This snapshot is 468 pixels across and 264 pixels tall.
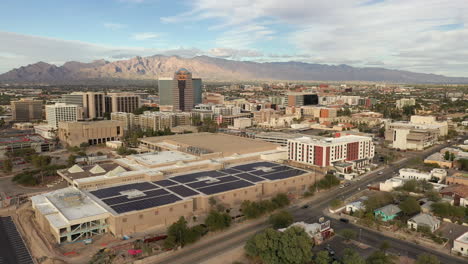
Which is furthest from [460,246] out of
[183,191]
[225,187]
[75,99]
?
[75,99]

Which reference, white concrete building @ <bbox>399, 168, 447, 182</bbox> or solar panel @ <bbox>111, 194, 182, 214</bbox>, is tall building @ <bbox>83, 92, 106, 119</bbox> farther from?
white concrete building @ <bbox>399, 168, 447, 182</bbox>

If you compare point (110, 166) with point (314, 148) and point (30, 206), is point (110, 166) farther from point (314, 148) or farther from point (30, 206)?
point (314, 148)

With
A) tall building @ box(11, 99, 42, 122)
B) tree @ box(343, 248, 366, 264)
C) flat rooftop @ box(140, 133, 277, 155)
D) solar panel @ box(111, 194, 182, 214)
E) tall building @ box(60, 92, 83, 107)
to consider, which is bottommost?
tree @ box(343, 248, 366, 264)

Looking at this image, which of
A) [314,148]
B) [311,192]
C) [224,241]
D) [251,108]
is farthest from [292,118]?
[224,241]

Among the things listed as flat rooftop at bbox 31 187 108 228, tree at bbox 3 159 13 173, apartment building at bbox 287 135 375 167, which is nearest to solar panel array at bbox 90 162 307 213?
A: flat rooftop at bbox 31 187 108 228

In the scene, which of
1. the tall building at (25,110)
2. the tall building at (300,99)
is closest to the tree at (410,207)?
the tall building at (25,110)
